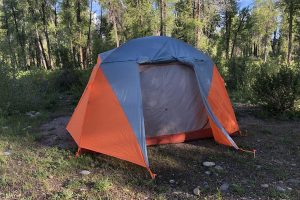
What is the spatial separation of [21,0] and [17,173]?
923 inches

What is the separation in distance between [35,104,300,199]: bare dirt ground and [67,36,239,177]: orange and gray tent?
0.84 feet

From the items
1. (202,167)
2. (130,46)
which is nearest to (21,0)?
(130,46)

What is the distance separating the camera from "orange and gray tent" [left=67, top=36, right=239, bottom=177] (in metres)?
5.41

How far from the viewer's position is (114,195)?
4.21 m

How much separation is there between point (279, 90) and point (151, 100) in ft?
12.0

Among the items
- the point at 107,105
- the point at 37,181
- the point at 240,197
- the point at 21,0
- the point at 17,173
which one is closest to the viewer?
the point at 240,197

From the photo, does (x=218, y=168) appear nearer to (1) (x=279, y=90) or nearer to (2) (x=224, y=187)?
(2) (x=224, y=187)

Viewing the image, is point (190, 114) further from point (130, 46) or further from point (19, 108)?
point (19, 108)

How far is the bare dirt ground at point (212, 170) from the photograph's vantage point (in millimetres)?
4285

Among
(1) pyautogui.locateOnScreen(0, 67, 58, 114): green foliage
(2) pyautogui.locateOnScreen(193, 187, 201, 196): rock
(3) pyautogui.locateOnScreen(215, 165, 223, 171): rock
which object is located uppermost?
(1) pyautogui.locateOnScreen(0, 67, 58, 114): green foliage

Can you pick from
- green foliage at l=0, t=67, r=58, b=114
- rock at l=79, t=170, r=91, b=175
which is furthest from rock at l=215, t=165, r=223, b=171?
green foliage at l=0, t=67, r=58, b=114

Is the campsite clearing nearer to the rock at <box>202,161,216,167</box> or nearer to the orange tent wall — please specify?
the rock at <box>202,161,216,167</box>

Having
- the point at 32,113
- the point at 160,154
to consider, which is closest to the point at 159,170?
the point at 160,154

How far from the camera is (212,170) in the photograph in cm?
497
